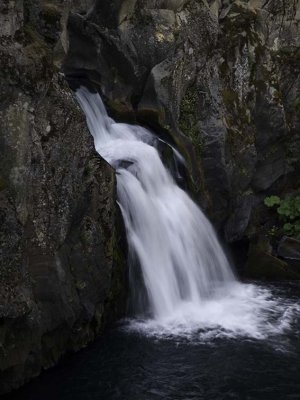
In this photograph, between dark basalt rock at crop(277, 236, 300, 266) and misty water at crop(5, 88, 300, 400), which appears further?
dark basalt rock at crop(277, 236, 300, 266)

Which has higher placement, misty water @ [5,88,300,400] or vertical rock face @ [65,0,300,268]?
vertical rock face @ [65,0,300,268]

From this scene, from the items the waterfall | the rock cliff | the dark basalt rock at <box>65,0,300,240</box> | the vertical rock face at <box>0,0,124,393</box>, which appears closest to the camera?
the vertical rock face at <box>0,0,124,393</box>

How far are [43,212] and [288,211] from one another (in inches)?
393

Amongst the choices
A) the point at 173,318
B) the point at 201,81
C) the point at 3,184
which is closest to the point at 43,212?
the point at 3,184

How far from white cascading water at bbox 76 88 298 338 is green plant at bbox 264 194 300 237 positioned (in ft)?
11.5

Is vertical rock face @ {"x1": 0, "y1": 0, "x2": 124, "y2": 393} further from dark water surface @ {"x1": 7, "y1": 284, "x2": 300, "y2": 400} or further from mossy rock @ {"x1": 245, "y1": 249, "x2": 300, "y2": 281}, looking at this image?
mossy rock @ {"x1": 245, "y1": 249, "x2": 300, "y2": 281}

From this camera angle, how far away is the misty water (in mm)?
8969

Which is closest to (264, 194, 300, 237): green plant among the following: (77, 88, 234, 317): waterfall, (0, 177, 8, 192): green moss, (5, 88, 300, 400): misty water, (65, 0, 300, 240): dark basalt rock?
(65, 0, 300, 240): dark basalt rock

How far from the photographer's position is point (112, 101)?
15047mm

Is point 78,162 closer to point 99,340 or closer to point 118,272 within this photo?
point 118,272

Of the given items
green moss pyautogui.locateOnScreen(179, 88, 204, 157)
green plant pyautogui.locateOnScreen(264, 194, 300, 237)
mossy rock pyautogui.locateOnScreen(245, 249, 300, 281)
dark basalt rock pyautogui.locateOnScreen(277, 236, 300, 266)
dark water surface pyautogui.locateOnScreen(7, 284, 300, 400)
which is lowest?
dark water surface pyautogui.locateOnScreen(7, 284, 300, 400)

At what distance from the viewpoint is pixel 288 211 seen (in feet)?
54.9

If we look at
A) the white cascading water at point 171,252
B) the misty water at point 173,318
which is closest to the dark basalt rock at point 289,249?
the misty water at point 173,318

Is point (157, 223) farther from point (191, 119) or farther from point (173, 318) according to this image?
point (191, 119)
